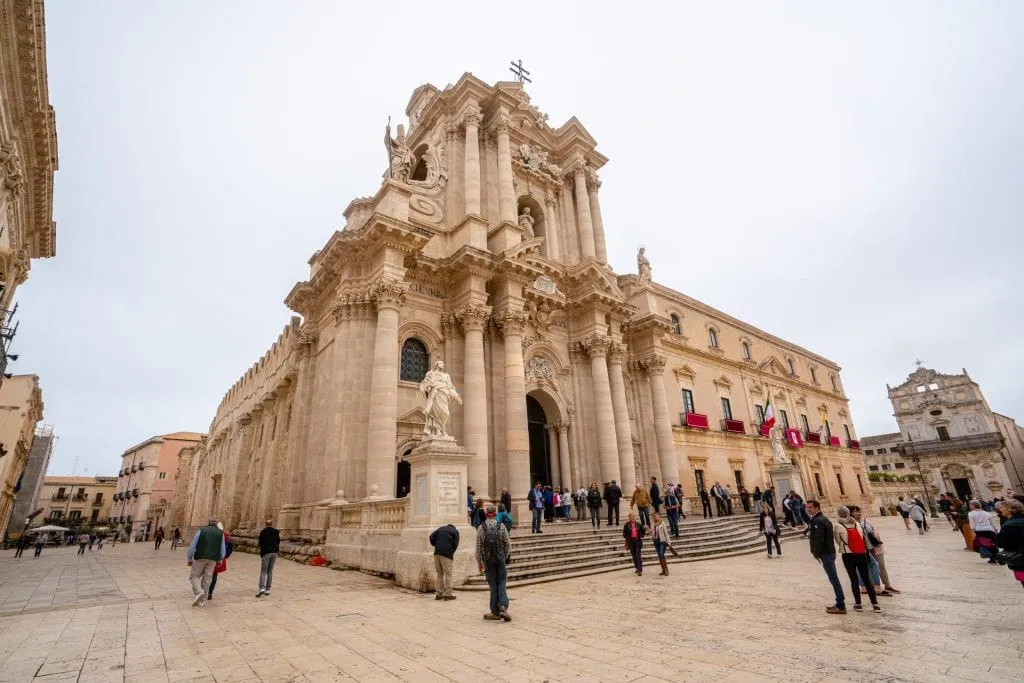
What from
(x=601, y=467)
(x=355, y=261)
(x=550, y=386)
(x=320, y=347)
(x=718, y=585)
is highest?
(x=355, y=261)

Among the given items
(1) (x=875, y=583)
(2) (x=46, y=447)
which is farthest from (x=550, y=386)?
(2) (x=46, y=447)

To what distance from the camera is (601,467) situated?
822 inches

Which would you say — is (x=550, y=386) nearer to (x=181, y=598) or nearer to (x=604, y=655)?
(x=181, y=598)

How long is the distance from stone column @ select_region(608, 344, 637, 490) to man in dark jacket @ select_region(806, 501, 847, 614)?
1381cm

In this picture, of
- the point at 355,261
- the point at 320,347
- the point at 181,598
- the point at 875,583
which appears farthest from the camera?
the point at 320,347

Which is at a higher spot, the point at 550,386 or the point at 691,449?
the point at 550,386

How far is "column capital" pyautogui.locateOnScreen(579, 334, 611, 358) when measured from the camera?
22.2 meters

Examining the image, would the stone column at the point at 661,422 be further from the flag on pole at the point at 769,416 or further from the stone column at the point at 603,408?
the flag on pole at the point at 769,416

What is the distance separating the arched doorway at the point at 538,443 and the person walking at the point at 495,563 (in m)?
13.1

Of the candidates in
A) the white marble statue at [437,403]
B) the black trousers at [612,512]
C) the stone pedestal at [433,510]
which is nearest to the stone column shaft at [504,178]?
the white marble statue at [437,403]

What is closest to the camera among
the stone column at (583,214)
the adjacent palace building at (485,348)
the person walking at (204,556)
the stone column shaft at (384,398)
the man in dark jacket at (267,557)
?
the person walking at (204,556)

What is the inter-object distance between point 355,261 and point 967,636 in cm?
1756

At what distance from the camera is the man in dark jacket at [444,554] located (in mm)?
8664

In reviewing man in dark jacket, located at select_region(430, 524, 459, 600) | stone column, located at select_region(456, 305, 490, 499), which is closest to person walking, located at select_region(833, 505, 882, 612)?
man in dark jacket, located at select_region(430, 524, 459, 600)
